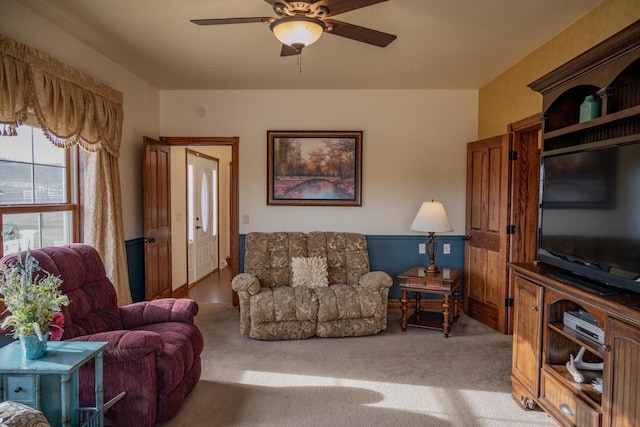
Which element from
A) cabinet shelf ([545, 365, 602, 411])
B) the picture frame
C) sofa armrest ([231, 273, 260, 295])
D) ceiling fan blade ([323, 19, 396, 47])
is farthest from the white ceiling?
cabinet shelf ([545, 365, 602, 411])

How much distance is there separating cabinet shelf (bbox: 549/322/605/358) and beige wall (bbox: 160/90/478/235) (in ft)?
8.89

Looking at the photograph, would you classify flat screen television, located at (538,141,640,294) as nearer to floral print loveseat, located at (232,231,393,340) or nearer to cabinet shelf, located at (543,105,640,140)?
cabinet shelf, located at (543,105,640,140)

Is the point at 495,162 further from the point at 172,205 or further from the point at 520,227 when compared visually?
the point at 172,205

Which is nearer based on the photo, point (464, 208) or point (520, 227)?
point (520, 227)

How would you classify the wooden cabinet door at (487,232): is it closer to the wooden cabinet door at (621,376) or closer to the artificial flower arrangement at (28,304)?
the wooden cabinet door at (621,376)

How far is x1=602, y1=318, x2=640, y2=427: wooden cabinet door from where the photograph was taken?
165 centimetres

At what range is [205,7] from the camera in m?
2.80

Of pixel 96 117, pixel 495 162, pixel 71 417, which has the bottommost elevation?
pixel 71 417

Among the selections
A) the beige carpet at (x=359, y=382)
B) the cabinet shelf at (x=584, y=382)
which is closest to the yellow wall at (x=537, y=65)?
the cabinet shelf at (x=584, y=382)

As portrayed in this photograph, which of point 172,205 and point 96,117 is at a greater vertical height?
point 96,117

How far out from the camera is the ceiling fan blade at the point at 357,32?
237 cm

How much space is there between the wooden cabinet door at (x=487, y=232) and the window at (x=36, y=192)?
4.12 meters

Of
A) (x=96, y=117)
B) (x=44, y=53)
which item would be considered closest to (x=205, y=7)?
(x=44, y=53)

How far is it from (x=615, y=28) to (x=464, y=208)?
8.55 feet
